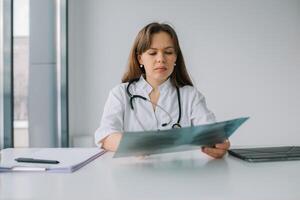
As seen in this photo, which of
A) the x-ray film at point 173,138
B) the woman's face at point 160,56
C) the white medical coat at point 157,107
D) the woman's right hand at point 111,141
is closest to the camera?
→ the x-ray film at point 173,138

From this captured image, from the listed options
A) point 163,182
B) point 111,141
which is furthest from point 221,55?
point 163,182

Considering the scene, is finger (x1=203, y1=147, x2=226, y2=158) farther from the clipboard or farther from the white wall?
the white wall

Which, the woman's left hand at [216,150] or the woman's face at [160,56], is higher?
the woman's face at [160,56]

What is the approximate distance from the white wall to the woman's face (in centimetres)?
165

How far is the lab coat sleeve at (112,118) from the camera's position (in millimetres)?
1060

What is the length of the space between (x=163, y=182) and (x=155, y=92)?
0.76 meters

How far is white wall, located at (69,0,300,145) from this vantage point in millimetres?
2795

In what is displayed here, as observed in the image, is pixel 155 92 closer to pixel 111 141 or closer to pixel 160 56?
pixel 160 56

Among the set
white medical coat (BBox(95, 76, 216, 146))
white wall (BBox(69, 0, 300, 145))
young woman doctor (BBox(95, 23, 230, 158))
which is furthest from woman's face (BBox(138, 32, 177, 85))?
white wall (BBox(69, 0, 300, 145))

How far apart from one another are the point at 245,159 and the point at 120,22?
2.27 metres

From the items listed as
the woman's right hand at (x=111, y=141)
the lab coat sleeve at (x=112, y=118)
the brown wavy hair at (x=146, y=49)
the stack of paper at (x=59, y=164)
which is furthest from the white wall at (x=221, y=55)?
the stack of paper at (x=59, y=164)

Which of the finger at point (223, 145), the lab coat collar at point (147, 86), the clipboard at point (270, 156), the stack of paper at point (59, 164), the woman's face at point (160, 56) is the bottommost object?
the stack of paper at point (59, 164)

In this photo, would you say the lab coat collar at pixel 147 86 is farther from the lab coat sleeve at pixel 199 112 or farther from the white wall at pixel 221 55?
the white wall at pixel 221 55

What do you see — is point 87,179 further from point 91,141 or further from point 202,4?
point 202,4
